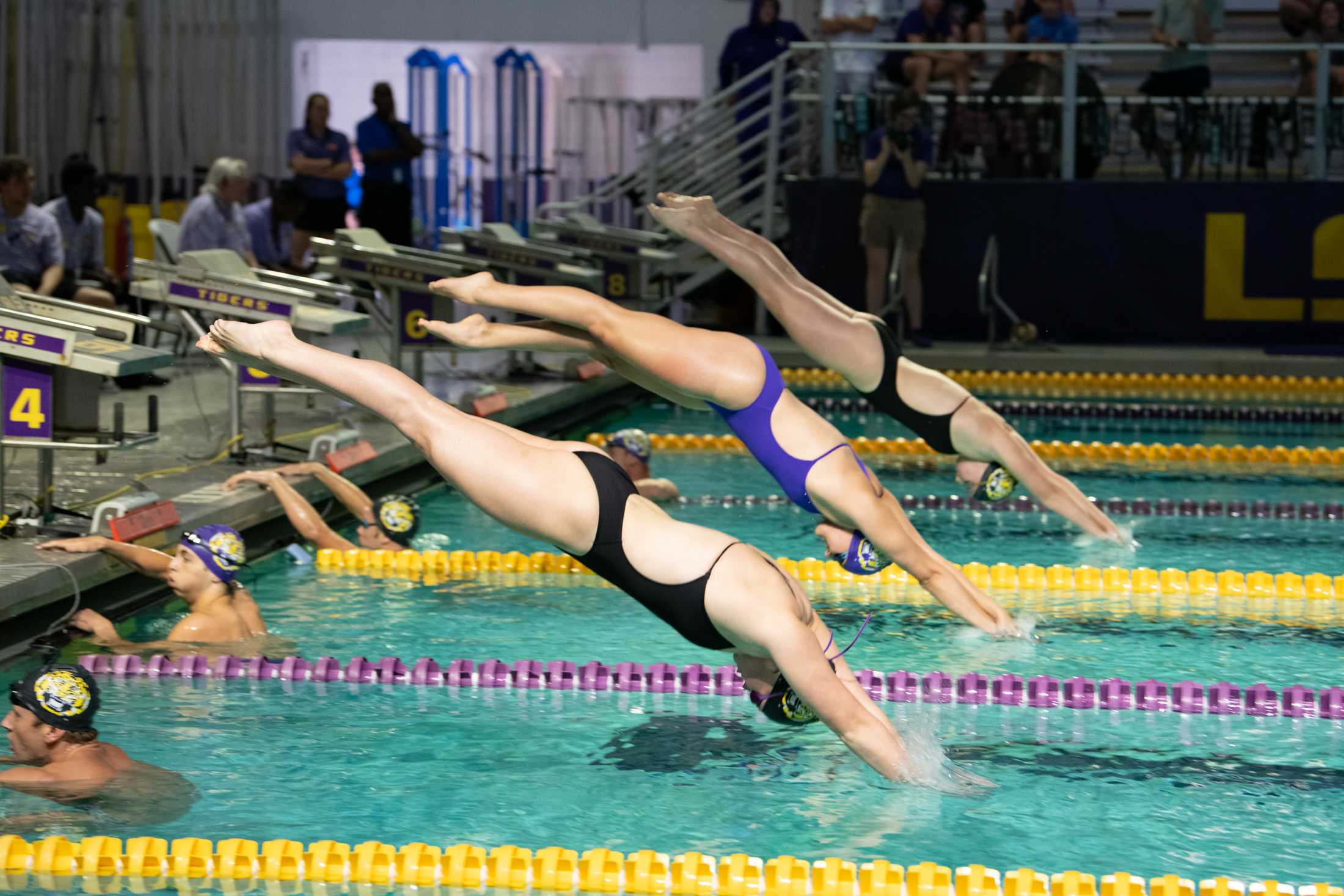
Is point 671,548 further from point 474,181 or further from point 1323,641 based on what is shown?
point 474,181

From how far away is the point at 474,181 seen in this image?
16984mm

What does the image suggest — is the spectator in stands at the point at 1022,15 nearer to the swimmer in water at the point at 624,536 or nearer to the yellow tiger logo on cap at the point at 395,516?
the yellow tiger logo on cap at the point at 395,516

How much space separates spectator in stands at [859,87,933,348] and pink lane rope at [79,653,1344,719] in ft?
22.8

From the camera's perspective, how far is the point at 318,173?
11711 millimetres

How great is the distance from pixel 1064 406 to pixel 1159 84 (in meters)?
3.54

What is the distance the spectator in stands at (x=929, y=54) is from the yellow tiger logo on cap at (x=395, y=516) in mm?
7489

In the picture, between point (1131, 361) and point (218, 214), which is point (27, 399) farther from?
point (1131, 361)

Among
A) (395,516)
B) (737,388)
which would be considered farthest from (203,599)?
(737,388)

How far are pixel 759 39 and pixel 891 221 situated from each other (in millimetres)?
2643

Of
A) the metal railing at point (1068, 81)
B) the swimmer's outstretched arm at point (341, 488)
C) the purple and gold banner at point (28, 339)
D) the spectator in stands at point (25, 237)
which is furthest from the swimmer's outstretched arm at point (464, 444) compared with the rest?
the metal railing at point (1068, 81)

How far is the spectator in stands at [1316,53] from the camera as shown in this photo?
12.8m

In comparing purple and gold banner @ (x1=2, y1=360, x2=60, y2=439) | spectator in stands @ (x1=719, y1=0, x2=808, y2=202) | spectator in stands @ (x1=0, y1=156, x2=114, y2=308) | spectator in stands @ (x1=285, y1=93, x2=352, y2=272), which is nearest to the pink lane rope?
purple and gold banner @ (x1=2, y1=360, x2=60, y2=439)

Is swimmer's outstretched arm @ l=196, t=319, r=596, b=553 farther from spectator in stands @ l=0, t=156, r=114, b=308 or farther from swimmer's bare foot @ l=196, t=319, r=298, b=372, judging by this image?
spectator in stands @ l=0, t=156, r=114, b=308

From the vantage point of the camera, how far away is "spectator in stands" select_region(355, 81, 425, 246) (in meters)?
12.3
